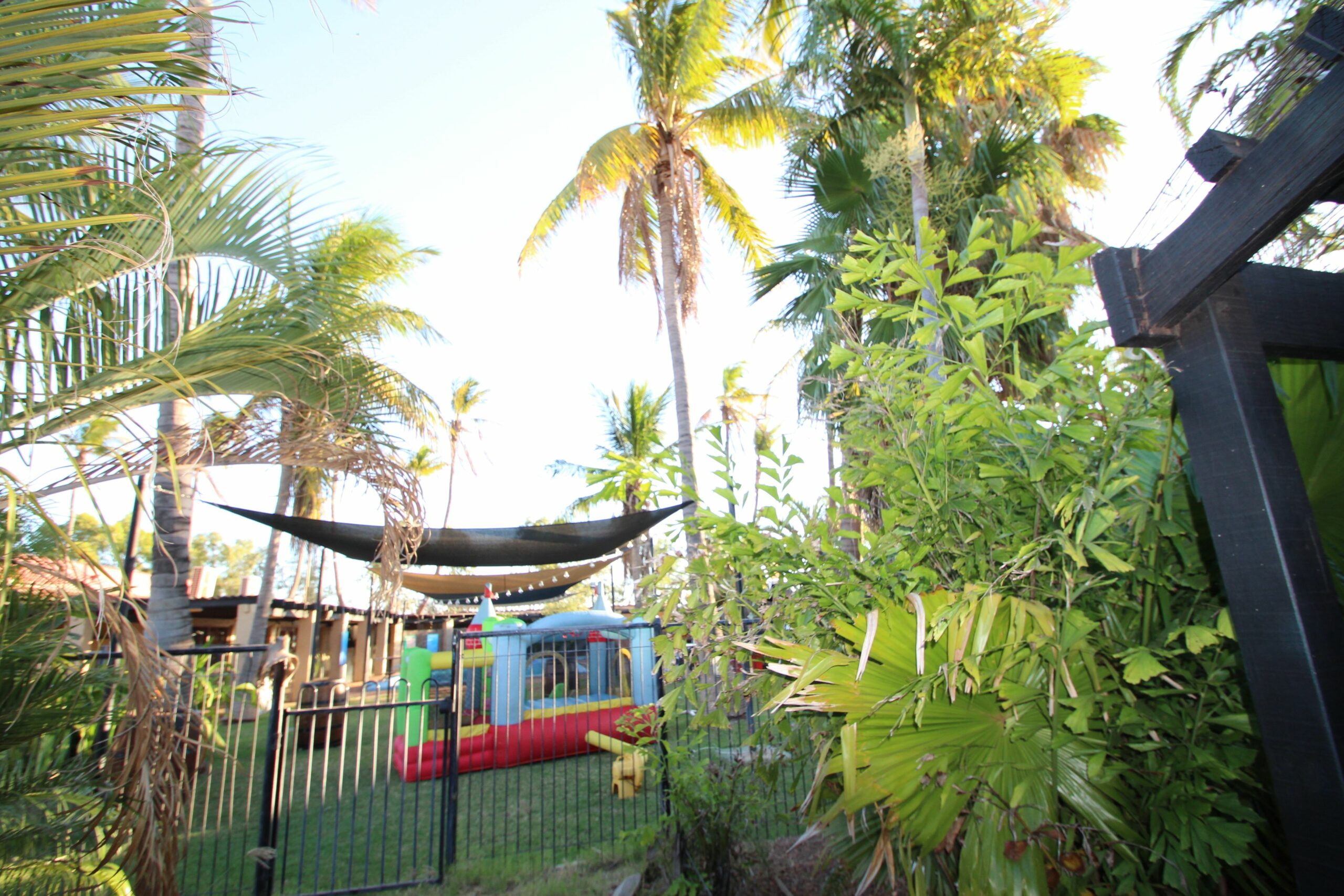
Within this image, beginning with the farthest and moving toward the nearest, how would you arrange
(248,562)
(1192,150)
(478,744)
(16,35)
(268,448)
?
(248,562)
(478,744)
(268,448)
(1192,150)
(16,35)

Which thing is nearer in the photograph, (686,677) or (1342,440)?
(1342,440)

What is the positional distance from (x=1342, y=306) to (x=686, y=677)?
178 cm

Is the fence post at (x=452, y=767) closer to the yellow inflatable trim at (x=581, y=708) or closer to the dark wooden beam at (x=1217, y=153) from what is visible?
the yellow inflatable trim at (x=581, y=708)

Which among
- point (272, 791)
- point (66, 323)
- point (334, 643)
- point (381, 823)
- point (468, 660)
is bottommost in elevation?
point (381, 823)

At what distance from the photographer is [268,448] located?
10.8 feet

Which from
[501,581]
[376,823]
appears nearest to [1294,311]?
[376,823]

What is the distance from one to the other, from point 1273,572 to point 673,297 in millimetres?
9867

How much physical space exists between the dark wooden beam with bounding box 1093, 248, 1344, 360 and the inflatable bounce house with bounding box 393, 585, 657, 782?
5.06m

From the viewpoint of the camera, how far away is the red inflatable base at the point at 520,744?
709cm

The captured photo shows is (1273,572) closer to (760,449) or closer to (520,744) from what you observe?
(760,449)

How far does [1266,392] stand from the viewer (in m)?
1.33

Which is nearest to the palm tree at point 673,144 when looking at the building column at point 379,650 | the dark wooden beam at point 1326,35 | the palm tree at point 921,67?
the palm tree at point 921,67

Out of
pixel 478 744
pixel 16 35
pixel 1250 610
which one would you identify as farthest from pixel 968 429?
pixel 478 744

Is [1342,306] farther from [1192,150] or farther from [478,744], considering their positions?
[478,744]
